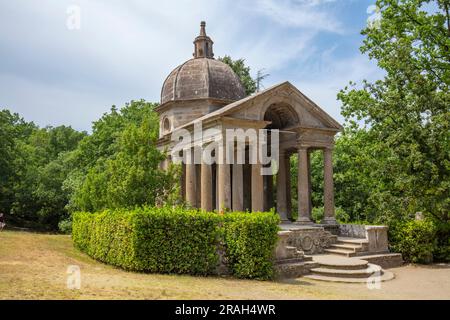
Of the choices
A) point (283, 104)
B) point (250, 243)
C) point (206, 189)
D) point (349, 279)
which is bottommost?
point (349, 279)

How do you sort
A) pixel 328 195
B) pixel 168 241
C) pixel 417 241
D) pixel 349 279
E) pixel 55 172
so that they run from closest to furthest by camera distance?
pixel 168 241 → pixel 349 279 → pixel 417 241 → pixel 328 195 → pixel 55 172

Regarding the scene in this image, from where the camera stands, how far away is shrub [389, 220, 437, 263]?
17.6 m

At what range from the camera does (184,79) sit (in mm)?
26484

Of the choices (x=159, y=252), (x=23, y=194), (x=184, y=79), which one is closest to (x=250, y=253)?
(x=159, y=252)

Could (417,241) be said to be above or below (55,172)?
below

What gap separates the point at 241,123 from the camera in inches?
740

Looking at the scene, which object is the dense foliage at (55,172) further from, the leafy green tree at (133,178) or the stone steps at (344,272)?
the stone steps at (344,272)

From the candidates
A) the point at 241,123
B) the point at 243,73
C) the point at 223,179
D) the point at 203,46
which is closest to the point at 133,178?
the point at 223,179

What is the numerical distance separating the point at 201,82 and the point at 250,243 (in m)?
15.2

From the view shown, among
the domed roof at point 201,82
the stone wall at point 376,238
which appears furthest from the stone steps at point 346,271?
the domed roof at point 201,82

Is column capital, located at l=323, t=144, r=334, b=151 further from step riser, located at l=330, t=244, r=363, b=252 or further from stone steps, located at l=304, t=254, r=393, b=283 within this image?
stone steps, located at l=304, t=254, r=393, b=283

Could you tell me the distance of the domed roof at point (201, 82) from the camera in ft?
84.8

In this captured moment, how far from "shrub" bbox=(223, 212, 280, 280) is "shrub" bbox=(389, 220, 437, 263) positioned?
25.6 feet

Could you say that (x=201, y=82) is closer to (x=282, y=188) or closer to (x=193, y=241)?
(x=282, y=188)
